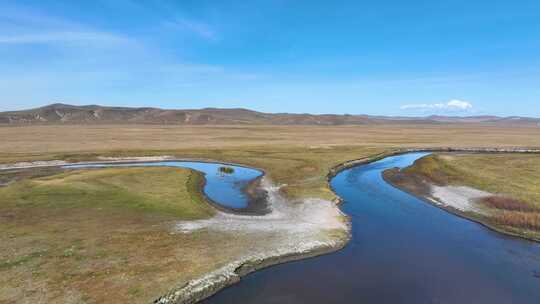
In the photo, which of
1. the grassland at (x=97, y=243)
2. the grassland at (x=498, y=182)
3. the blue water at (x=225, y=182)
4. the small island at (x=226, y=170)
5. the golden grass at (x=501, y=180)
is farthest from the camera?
the small island at (x=226, y=170)

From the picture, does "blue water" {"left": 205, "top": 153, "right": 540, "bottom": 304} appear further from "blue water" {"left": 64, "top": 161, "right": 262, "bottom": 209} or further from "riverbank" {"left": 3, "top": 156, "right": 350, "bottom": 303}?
"blue water" {"left": 64, "top": 161, "right": 262, "bottom": 209}

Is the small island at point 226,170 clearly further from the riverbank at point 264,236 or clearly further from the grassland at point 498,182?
the grassland at point 498,182

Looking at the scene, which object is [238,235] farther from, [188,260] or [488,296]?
[488,296]

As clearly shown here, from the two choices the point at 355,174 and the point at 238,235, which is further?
the point at 355,174

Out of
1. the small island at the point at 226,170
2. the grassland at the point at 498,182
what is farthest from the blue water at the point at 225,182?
the grassland at the point at 498,182

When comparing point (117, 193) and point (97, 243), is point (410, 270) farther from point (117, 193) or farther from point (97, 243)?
point (117, 193)

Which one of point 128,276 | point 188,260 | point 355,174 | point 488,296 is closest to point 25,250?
point 128,276

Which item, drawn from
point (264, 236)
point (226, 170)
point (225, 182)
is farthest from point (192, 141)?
point (264, 236)
